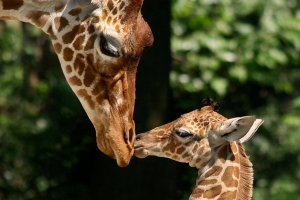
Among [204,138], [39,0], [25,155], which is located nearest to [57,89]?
[25,155]

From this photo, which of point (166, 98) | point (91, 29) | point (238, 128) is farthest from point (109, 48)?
point (166, 98)

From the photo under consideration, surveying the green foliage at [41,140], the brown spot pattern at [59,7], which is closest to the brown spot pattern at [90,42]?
the brown spot pattern at [59,7]

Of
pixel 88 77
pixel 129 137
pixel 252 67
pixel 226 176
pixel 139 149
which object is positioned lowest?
pixel 252 67

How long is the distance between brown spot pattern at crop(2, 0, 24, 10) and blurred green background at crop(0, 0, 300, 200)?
3387 millimetres

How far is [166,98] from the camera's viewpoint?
7730 mm

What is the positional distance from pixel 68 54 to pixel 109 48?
0.24 meters

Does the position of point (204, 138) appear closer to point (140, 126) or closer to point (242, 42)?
point (140, 126)

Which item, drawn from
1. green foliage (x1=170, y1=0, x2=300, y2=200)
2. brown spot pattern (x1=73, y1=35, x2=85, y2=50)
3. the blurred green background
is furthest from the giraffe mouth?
green foliage (x1=170, y1=0, x2=300, y2=200)

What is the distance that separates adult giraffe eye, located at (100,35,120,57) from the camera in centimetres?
393

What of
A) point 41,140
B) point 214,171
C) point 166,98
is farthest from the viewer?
point 41,140

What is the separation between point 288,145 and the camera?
10188mm

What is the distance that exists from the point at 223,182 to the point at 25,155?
3745mm

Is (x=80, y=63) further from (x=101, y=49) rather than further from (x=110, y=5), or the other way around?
(x=110, y=5)

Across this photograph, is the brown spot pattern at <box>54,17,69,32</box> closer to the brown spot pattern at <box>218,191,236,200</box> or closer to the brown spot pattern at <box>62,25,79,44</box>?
the brown spot pattern at <box>62,25,79,44</box>
